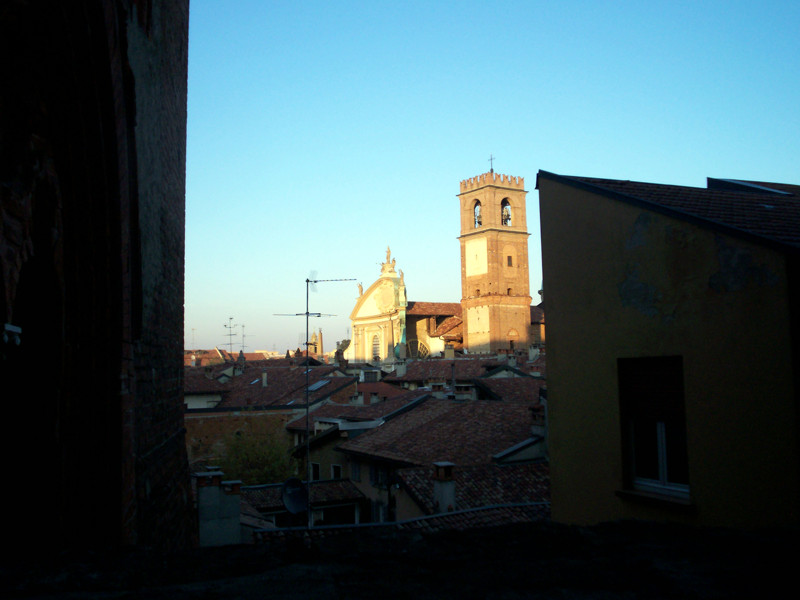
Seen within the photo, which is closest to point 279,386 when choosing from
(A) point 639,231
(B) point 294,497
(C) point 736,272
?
(B) point 294,497

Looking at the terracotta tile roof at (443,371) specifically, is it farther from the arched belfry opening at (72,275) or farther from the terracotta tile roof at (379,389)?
the arched belfry opening at (72,275)

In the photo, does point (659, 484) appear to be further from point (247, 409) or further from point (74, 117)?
point (247, 409)

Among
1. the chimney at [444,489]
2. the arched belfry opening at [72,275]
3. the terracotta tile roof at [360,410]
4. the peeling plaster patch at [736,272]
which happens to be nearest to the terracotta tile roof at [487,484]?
the chimney at [444,489]

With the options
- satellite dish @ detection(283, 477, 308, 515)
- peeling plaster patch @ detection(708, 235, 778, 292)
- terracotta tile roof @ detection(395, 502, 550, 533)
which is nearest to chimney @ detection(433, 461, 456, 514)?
terracotta tile roof @ detection(395, 502, 550, 533)

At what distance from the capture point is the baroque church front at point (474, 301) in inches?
2478

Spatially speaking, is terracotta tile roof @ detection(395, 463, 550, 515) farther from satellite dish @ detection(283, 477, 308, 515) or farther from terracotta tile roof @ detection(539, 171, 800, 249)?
terracotta tile roof @ detection(539, 171, 800, 249)

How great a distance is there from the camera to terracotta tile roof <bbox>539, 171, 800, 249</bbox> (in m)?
5.86

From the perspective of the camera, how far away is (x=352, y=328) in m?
67.8

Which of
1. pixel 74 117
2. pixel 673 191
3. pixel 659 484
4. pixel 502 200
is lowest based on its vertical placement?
pixel 659 484

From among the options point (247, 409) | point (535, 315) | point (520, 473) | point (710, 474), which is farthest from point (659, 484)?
point (535, 315)

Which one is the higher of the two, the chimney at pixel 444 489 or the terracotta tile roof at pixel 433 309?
the terracotta tile roof at pixel 433 309

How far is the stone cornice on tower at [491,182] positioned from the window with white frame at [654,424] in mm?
61741

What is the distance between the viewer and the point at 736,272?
5676 millimetres

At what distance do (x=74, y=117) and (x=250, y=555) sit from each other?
2.38m
